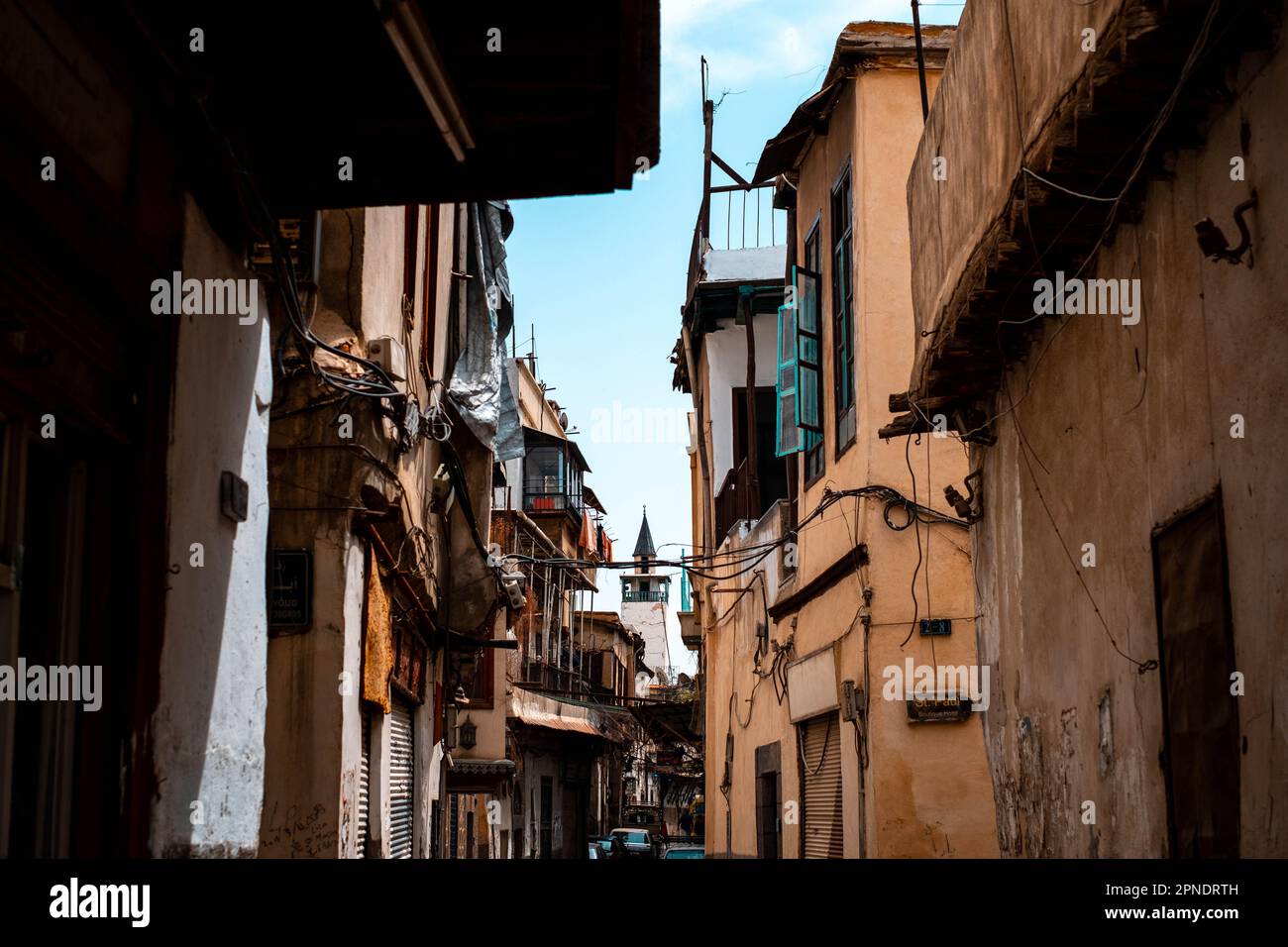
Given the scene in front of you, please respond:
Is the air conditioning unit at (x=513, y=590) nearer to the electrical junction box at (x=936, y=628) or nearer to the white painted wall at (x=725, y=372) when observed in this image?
the electrical junction box at (x=936, y=628)

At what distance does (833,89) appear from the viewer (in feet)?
43.1

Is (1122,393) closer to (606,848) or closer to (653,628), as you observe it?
(606,848)

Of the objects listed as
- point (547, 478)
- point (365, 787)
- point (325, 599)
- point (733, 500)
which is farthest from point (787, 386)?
point (547, 478)

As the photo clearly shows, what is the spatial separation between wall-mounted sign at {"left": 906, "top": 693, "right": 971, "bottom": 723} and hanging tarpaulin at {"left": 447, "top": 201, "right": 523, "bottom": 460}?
5113 millimetres

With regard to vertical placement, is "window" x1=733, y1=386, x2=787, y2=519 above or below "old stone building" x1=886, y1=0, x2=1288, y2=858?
above


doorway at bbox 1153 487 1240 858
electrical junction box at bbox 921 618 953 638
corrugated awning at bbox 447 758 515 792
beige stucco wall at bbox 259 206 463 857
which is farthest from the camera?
corrugated awning at bbox 447 758 515 792

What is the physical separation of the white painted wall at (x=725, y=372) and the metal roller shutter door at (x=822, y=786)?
696 cm

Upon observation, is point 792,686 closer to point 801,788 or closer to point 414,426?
point 801,788

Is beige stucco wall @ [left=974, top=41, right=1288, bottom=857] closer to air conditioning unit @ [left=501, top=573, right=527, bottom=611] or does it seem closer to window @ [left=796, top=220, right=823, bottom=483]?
window @ [left=796, top=220, right=823, bottom=483]

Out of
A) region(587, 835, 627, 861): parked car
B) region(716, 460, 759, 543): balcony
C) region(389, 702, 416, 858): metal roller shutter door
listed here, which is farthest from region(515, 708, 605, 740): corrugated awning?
region(389, 702, 416, 858): metal roller shutter door

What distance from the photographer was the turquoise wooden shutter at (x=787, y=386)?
47.9ft

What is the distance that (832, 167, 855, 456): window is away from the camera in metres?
13.0

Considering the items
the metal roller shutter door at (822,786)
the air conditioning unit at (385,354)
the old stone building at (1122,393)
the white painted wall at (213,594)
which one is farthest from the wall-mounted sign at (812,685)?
the white painted wall at (213,594)
